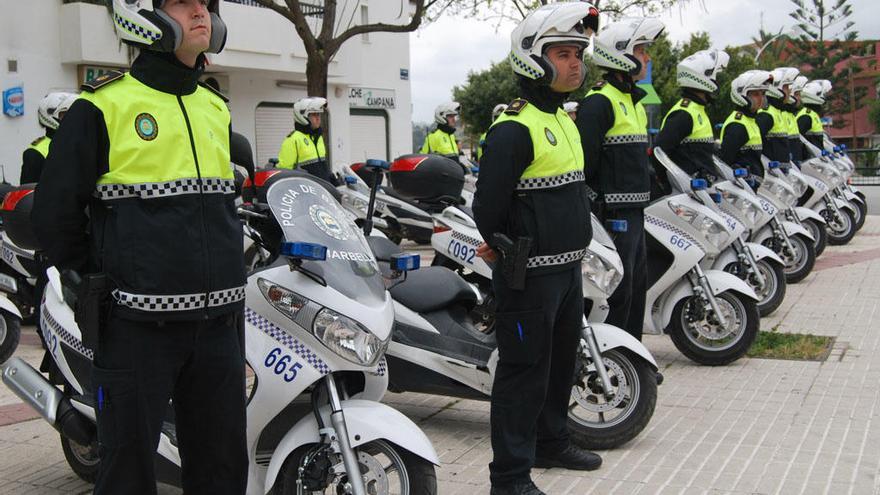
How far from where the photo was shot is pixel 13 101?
59.0ft

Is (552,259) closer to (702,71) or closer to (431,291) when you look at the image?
(431,291)

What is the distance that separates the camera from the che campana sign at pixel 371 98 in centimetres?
2870

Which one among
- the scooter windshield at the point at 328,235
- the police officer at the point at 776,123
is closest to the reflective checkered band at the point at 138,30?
the scooter windshield at the point at 328,235

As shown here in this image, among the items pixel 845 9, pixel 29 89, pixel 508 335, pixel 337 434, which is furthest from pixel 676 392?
pixel 845 9

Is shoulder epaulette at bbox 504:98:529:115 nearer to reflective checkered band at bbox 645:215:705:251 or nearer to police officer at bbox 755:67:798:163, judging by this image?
reflective checkered band at bbox 645:215:705:251

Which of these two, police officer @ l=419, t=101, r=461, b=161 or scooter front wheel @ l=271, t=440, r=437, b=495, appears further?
police officer @ l=419, t=101, r=461, b=161

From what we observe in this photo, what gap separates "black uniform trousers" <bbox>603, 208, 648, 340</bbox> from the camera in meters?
5.88

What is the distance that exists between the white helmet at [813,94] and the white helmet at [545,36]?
1111 centimetres

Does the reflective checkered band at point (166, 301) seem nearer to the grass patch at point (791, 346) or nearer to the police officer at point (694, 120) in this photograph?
the grass patch at point (791, 346)

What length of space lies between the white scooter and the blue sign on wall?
15121 millimetres

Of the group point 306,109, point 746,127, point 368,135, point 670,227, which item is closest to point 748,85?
point 746,127

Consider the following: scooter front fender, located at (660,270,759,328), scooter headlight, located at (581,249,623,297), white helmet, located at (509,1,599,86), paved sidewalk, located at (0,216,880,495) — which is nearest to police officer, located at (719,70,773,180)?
paved sidewalk, located at (0,216,880,495)

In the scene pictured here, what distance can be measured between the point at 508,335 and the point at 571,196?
671 millimetres

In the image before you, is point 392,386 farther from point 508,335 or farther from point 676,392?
point 676,392
